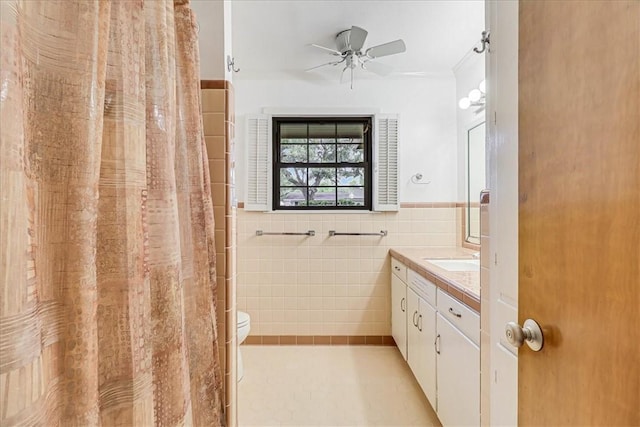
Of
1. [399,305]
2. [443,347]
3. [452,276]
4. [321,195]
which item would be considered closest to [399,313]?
[399,305]

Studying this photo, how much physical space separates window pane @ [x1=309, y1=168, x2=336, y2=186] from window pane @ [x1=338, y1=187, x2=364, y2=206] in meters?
0.14

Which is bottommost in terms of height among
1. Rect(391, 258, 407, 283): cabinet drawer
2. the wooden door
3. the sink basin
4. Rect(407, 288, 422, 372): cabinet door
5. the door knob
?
Rect(407, 288, 422, 372): cabinet door

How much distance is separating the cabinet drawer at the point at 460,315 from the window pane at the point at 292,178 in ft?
5.61

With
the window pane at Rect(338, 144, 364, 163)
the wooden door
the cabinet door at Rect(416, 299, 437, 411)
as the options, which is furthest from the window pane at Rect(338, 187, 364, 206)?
the wooden door

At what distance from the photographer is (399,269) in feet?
8.42

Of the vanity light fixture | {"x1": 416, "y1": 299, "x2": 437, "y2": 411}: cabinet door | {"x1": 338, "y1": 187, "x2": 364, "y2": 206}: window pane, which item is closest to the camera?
{"x1": 416, "y1": 299, "x2": 437, "y2": 411}: cabinet door

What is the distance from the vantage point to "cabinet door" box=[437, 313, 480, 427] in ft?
4.29

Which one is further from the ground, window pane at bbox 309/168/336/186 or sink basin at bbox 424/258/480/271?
window pane at bbox 309/168/336/186

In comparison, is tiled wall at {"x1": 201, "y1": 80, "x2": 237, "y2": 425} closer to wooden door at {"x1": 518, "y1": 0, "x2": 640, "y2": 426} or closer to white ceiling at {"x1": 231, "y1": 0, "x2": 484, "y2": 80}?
wooden door at {"x1": 518, "y1": 0, "x2": 640, "y2": 426}

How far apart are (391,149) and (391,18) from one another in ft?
3.58

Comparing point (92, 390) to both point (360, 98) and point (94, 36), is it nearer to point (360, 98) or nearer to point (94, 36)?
point (94, 36)

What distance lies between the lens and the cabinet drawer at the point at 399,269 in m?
2.42

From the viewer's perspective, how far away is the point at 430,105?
9.59 feet

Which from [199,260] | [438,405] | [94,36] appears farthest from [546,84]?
[438,405]
